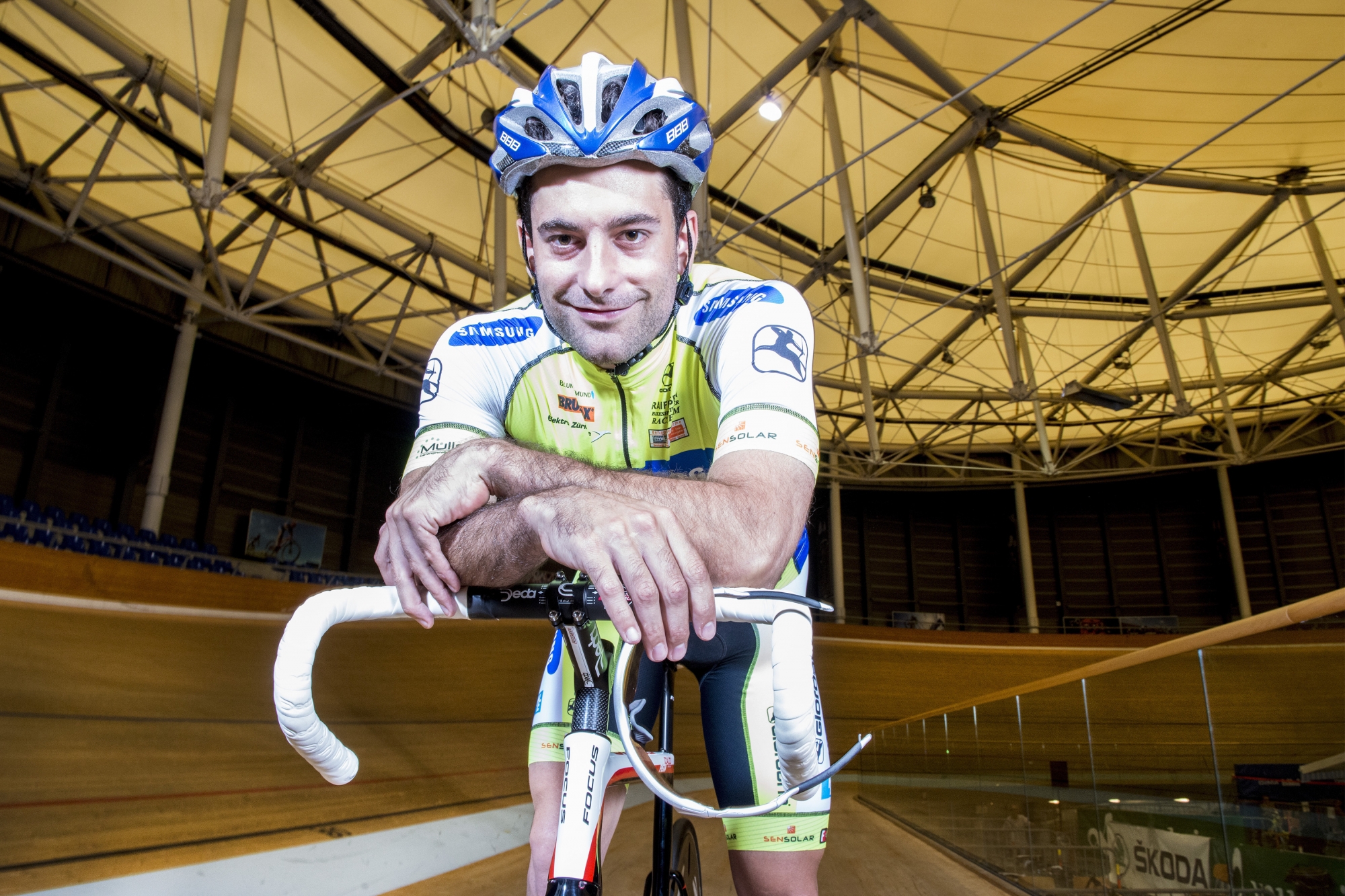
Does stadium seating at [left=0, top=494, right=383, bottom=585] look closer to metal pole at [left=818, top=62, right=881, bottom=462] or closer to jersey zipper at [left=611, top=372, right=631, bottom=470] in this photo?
metal pole at [left=818, top=62, right=881, bottom=462]

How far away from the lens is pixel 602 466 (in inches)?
37.5

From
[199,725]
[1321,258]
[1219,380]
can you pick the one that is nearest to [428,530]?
[199,725]

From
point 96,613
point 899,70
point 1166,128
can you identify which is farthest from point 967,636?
point 96,613

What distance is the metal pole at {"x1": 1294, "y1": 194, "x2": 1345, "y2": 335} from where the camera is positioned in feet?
32.4

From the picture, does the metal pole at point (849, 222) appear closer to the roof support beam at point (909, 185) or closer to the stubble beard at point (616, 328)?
the roof support beam at point (909, 185)

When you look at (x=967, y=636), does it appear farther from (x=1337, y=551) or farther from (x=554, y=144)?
(x=554, y=144)

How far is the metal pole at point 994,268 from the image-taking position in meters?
9.16

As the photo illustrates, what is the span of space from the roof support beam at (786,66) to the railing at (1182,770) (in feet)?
20.1

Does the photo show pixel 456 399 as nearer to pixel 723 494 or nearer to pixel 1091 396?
pixel 723 494

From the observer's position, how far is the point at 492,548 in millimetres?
942

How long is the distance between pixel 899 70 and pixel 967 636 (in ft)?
32.2

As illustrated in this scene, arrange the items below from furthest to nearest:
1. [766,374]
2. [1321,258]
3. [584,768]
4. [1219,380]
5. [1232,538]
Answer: [1232,538]
[1219,380]
[1321,258]
[766,374]
[584,768]

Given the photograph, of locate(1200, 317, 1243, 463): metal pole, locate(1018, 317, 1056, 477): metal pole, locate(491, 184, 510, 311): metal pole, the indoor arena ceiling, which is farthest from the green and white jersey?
locate(1200, 317, 1243, 463): metal pole

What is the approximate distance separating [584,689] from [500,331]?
0.81 metres
